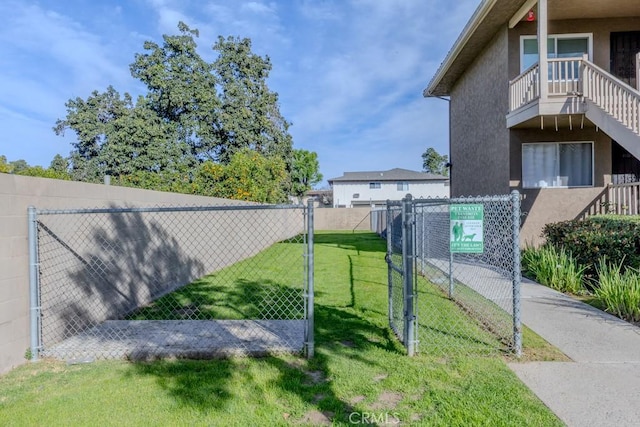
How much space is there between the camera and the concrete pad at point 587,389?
2867 millimetres

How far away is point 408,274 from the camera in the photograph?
13.7 feet

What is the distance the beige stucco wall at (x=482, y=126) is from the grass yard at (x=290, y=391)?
8.33 metres

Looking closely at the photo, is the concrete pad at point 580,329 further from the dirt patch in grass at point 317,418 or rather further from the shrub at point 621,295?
the dirt patch in grass at point 317,418

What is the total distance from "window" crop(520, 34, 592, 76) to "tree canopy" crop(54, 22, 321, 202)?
17.4 m

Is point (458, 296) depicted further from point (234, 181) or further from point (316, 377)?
point (234, 181)

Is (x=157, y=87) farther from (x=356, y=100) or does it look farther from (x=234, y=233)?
(x=234, y=233)

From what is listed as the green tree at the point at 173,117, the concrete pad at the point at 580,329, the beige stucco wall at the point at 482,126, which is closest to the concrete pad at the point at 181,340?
the concrete pad at the point at 580,329

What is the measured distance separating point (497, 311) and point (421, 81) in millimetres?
17289

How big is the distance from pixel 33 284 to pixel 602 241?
8529 mm

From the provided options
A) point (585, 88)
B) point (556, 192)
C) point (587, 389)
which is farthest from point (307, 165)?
point (587, 389)

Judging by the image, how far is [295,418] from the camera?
2914mm

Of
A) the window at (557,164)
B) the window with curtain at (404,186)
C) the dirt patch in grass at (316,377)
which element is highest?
the window with curtain at (404,186)

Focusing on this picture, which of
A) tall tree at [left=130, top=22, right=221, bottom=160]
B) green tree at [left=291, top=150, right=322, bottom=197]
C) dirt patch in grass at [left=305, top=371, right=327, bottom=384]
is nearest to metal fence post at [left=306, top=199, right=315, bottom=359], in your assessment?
dirt patch in grass at [left=305, top=371, right=327, bottom=384]

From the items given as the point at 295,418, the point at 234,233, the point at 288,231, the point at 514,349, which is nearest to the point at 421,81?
the point at 288,231
